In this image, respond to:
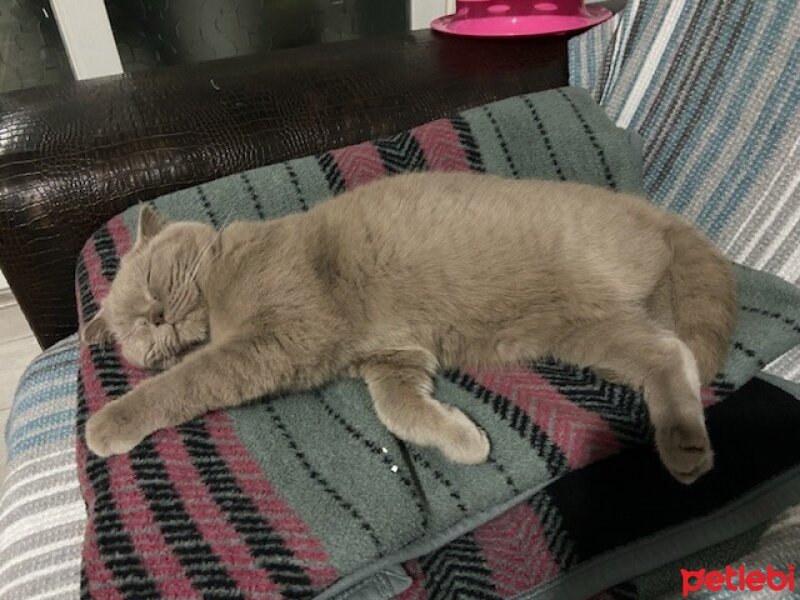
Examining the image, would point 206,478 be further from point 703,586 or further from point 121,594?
point 703,586

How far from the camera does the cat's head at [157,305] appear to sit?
3.19 feet

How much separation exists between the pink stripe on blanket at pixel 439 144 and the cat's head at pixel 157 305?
412mm

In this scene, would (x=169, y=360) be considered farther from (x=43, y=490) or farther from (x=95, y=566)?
(x=95, y=566)

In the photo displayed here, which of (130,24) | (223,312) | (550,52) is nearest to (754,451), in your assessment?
(223,312)

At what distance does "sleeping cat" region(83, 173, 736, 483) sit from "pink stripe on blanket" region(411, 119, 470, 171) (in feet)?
0.52

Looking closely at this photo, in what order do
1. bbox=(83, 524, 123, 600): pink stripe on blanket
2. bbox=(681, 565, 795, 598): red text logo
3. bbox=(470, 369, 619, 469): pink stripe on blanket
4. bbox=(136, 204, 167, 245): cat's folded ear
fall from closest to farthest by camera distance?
1. bbox=(681, 565, 795, 598): red text logo
2. bbox=(83, 524, 123, 600): pink stripe on blanket
3. bbox=(470, 369, 619, 469): pink stripe on blanket
4. bbox=(136, 204, 167, 245): cat's folded ear

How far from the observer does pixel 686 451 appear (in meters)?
0.77

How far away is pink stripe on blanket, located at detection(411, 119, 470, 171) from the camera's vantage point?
1.17 m

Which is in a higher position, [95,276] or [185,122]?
[185,122]

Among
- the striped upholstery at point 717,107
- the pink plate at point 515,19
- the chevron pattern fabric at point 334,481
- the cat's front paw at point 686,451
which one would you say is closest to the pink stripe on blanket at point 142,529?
the chevron pattern fabric at point 334,481

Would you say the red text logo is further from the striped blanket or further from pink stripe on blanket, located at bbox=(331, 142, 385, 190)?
pink stripe on blanket, located at bbox=(331, 142, 385, 190)

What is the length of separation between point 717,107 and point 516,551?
85cm

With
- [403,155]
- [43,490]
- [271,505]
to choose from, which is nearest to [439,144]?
[403,155]

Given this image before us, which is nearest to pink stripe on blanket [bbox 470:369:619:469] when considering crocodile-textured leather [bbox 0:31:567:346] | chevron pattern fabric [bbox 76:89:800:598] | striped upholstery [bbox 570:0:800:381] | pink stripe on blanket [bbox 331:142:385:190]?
chevron pattern fabric [bbox 76:89:800:598]
